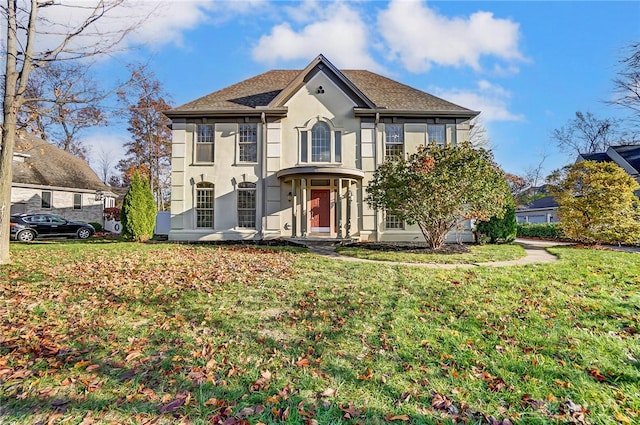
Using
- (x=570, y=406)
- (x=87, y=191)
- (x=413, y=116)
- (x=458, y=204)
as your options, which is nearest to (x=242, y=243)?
(x=458, y=204)

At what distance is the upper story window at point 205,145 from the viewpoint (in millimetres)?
14258

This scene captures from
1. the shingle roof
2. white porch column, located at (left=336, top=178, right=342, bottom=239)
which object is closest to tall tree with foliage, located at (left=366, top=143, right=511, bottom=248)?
white porch column, located at (left=336, top=178, right=342, bottom=239)

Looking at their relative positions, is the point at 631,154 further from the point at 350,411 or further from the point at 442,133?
the point at 350,411

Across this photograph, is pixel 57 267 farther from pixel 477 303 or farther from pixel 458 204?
pixel 458 204

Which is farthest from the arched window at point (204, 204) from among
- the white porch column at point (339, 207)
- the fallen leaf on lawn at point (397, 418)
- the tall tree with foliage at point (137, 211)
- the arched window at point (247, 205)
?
the fallen leaf on lawn at point (397, 418)

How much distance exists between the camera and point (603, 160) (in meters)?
21.9

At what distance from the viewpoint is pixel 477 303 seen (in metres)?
4.87

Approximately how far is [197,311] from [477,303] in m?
4.32

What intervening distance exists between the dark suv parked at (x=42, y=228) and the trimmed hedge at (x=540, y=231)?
25.3 m

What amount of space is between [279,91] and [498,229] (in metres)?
11.8

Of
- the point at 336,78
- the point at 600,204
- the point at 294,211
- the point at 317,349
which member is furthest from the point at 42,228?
the point at 600,204

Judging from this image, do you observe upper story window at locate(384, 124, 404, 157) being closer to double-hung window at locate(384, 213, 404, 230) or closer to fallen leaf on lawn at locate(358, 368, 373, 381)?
double-hung window at locate(384, 213, 404, 230)

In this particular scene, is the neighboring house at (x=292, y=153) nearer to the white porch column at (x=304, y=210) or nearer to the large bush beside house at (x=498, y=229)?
the white porch column at (x=304, y=210)

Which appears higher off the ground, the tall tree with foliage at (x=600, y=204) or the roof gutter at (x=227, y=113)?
the roof gutter at (x=227, y=113)
